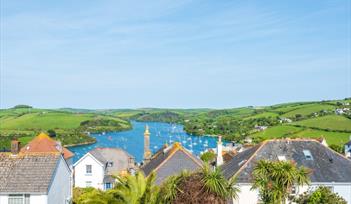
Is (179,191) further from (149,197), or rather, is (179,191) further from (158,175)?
(158,175)

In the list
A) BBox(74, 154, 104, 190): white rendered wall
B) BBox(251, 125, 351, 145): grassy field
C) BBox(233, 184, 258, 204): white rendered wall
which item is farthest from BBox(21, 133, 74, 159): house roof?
BBox(251, 125, 351, 145): grassy field

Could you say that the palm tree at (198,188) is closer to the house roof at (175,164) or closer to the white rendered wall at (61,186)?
the white rendered wall at (61,186)

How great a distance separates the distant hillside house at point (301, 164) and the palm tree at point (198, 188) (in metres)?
14.9

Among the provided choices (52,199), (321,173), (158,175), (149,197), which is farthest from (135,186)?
(321,173)

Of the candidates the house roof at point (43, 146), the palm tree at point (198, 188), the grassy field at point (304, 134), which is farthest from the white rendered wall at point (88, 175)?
the grassy field at point (304, 134)

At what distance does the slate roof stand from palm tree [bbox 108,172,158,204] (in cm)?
524

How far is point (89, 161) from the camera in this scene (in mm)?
70125

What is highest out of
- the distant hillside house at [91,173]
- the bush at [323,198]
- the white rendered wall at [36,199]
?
the white rendered wall at [36,199]

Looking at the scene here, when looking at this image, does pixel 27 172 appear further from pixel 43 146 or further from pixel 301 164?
pixel 43 146

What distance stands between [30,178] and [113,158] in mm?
40972

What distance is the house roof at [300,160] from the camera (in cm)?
4603

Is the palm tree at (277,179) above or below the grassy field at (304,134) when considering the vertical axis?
above

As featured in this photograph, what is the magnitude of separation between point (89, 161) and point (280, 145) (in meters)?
30.0

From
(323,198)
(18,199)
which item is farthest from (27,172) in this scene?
(323,198)
